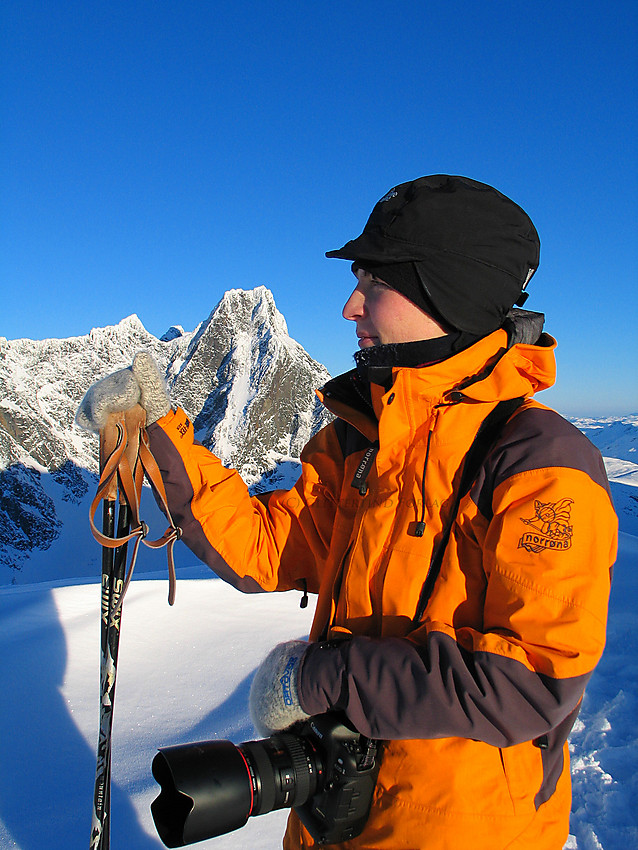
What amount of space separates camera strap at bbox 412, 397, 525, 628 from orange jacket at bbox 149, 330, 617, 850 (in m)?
0.02

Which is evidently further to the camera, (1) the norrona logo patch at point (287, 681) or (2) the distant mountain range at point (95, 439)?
(2) the distant mountain range at point (95, 439)

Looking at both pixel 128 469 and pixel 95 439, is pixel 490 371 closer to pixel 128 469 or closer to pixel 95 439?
pixel 128 469

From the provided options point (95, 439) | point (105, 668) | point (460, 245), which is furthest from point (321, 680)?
point (95, 439)

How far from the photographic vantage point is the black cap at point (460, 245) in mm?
1440

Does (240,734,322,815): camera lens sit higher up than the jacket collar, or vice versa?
the jacket collar

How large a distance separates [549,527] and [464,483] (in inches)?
10.1

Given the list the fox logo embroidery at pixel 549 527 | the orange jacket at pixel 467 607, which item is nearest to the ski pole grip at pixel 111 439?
the orange jacket at pixel 467 607

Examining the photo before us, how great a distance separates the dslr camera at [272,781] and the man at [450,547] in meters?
0.06

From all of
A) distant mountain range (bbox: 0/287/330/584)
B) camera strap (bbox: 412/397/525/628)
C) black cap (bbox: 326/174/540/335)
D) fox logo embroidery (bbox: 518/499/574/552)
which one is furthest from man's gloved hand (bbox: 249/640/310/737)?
distant mountain range (bbox: 0/287/330/584)

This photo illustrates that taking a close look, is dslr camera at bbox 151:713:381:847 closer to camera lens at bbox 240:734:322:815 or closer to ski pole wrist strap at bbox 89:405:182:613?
camera lens at bbox 240:734:322:815

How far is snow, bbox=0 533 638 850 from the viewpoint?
2.41 metres

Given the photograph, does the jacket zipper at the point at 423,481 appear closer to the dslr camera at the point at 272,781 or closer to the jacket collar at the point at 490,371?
the jacket collar at the point at 490,371

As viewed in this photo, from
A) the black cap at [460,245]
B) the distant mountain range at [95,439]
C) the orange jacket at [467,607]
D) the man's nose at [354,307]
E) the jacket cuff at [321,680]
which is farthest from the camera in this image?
the distant mountain range at [95,439]

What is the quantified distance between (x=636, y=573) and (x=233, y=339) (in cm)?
8541
